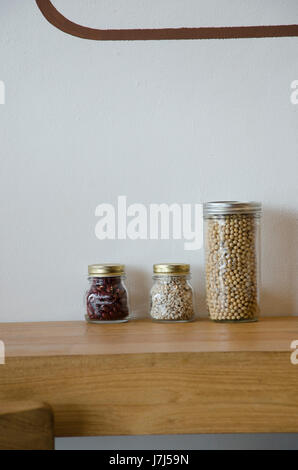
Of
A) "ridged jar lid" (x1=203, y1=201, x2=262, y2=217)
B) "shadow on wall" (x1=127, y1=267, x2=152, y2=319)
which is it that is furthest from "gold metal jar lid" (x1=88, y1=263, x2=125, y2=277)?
"ridged jar lid" (x1=203, y1=201, x2=262, y2=217)

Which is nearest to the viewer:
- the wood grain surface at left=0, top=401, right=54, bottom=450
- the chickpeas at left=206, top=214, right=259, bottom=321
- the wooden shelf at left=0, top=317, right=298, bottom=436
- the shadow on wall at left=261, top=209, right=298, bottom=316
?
the wood grain surface at left=0, top=401, right=54, bottom=450

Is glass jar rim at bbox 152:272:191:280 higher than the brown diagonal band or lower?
lower

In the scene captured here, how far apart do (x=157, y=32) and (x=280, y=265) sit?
587 mm

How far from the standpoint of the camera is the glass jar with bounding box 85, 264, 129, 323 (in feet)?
3.68

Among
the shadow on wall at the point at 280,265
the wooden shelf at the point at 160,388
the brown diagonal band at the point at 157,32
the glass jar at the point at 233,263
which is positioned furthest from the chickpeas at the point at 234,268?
the brown diagonal band at the point at 157,32

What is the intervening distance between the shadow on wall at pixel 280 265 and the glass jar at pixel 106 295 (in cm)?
33

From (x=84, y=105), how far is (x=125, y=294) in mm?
431

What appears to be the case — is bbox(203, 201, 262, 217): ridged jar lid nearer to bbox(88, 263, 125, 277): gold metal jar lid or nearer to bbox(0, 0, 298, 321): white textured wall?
bbox(0, 0, 298, 321): white textured wall

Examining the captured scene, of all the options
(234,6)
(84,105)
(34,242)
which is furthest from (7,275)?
(234,6)

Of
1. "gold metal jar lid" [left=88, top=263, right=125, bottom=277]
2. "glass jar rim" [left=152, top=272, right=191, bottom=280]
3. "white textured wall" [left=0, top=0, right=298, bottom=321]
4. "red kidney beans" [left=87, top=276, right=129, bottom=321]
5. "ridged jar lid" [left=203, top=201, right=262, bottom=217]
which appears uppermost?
"white textured wall" [left=0, top=0, right=298, bottom=321]

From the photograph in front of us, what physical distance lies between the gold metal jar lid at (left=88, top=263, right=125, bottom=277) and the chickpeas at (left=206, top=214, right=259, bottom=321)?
192 millimetres

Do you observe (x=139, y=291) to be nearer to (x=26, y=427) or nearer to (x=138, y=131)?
(x=138, y=131)

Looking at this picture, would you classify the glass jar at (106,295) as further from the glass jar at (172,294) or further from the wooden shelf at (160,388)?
the wooden shelf at (160,388)

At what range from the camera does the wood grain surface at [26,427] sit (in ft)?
2.10
